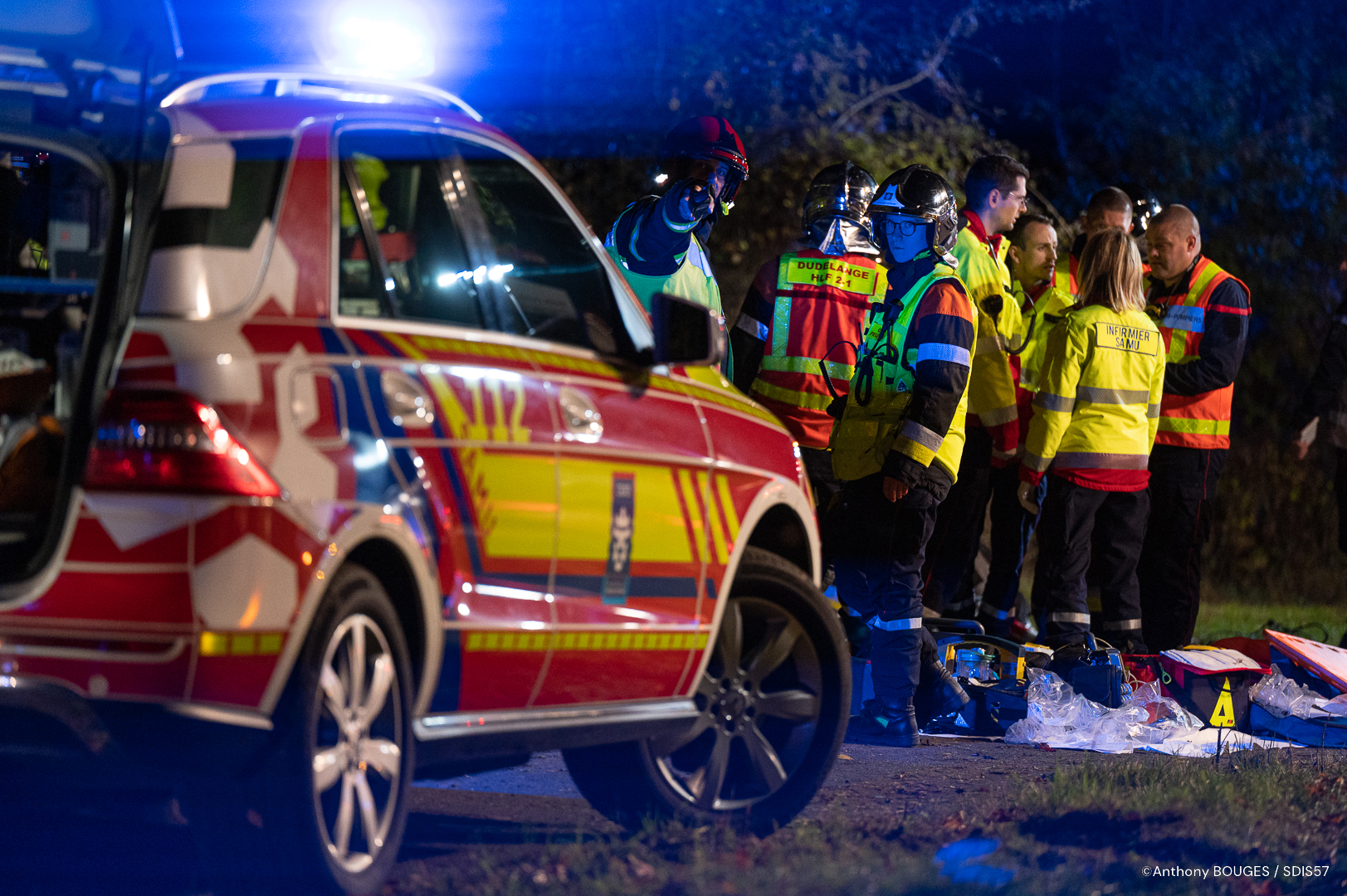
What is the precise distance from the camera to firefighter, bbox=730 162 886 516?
8.03 meters

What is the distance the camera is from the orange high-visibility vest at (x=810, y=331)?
316 inches

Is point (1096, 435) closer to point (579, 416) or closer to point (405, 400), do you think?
point (579, 416)

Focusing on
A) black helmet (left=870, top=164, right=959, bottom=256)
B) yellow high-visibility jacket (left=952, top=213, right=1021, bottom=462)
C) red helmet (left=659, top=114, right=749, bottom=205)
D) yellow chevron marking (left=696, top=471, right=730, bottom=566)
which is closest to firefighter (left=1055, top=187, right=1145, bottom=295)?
yellow high-visibility jacket (left=952, top=213, right=1021, bottom=462)

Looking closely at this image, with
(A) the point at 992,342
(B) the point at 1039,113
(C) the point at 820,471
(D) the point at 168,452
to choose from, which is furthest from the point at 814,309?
(B) the point at 1039,113

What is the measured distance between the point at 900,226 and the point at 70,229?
146 inches

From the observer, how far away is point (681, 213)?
7.56 meters

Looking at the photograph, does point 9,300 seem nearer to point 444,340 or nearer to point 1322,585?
point 444,340

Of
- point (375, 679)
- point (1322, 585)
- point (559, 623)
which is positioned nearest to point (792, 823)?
point (559, 623)

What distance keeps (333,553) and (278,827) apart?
0.56 m

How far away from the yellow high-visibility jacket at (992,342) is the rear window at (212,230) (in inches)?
202

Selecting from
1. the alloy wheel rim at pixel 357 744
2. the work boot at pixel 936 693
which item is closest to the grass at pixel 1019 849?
the alloy wheel rim at pixel 357 744

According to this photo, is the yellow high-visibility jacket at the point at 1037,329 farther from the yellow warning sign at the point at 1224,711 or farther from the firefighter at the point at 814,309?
the yellow warning sign at the point at 1224,711

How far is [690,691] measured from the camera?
5117 millimetres

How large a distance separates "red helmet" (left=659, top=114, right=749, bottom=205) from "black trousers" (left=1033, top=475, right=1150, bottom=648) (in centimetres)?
207
